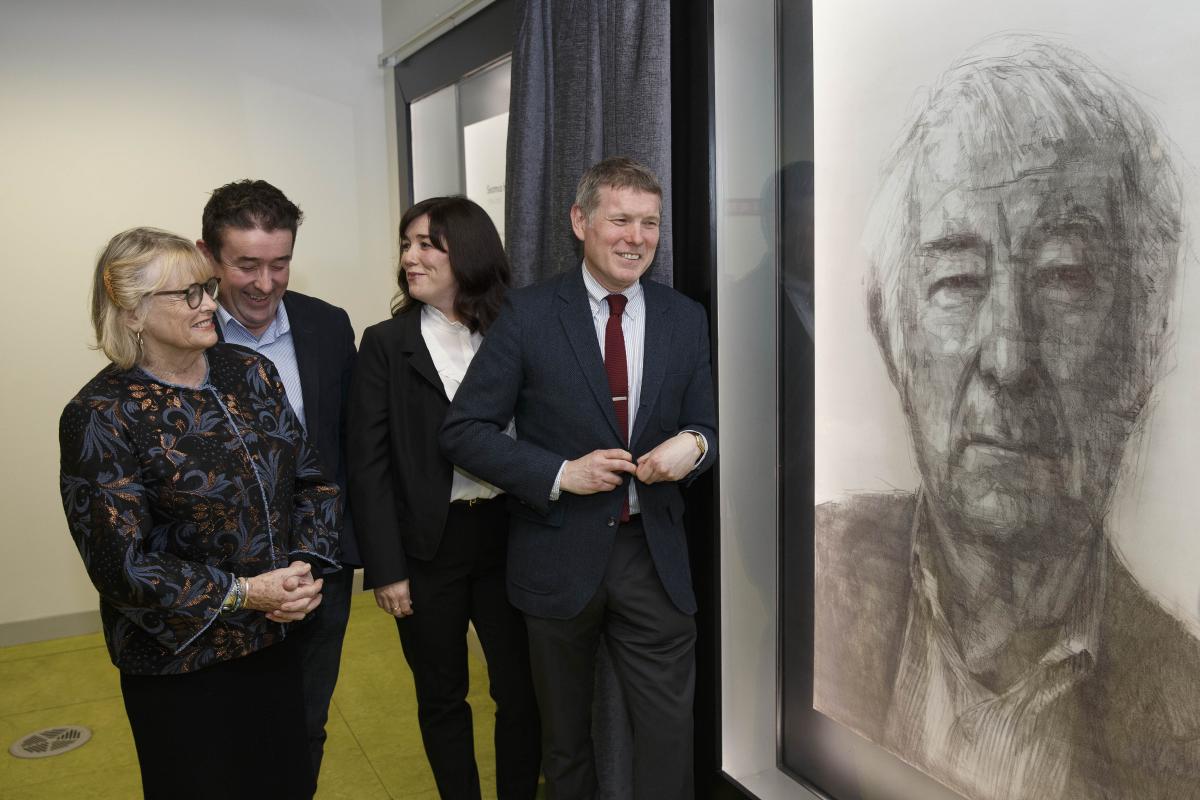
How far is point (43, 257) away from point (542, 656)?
10.1 ft

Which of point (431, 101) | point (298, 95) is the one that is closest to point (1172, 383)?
point (431, 101)

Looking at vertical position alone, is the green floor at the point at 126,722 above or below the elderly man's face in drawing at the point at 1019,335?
below

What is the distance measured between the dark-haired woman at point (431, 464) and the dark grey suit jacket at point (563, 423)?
17 cm


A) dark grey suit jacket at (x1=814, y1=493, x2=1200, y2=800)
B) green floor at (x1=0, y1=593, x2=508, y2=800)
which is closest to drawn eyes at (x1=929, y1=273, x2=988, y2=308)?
dark grey suit jacket at (x1=814, y1=493, x2=1200, y2=800)

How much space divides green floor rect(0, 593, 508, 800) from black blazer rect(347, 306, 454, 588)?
0.95m

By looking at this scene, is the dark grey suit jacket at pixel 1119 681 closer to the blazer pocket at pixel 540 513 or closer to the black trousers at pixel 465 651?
the blazer pocket at pixel 540 513

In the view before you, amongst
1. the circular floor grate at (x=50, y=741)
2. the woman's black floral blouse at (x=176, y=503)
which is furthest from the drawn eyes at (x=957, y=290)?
the circular floor grate at (x=50, y=741)

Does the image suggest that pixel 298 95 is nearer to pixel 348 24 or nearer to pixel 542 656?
pixel 348 24

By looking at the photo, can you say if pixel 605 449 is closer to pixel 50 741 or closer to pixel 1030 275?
pixel 1030 275

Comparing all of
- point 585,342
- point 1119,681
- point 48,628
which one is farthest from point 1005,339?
point 48,628

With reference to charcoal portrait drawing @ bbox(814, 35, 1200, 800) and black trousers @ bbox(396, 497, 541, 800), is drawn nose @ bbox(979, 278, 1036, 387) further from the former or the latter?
black trousers @ bbox(396, 497, 541, 800)

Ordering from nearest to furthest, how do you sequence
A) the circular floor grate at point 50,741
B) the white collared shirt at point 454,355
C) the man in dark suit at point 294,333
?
1. the man in dark suit at point 294,333
2. the white collared shirt at point 454,355
3. the circular floor grate at point 50,741

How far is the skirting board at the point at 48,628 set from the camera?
410 cm

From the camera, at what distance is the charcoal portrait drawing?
1441mm
